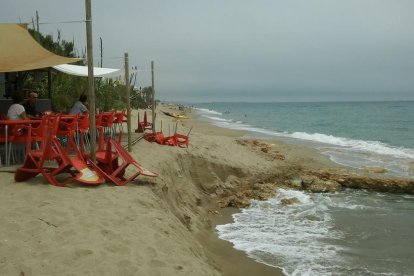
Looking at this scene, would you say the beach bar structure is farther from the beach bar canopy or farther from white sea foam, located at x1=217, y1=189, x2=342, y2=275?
white sea foam, located at x1=217, y1=189, x2=342, y2=275

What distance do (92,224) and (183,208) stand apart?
2.87 m

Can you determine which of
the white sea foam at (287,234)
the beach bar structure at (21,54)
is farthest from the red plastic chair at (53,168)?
the white sea foam at (287,234)

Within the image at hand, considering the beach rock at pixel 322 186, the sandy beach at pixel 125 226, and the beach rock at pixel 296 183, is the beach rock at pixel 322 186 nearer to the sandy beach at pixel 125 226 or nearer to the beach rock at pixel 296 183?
the beach rock at pixel 296 183

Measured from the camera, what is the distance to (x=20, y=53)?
7.34 m

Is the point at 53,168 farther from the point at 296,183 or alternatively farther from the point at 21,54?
the point at 296,183

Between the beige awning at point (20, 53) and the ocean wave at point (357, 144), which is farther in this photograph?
the ocean wave at point (357, 144)

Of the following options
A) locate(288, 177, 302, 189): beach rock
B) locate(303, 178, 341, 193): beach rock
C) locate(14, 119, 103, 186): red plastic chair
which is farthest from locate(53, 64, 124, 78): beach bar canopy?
locate(303, 178, 341, 193): beach rock

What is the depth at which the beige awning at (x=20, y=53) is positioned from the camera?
22.2 ft

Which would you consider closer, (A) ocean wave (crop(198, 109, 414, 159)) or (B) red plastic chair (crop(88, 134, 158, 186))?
(B) red plastic chair (crop(88, 134, 158, 186))

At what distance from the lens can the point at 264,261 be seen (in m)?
5.62

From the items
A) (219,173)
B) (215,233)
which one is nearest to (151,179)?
(215,233)

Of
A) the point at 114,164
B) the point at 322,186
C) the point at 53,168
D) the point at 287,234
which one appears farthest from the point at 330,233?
the point at 53,168

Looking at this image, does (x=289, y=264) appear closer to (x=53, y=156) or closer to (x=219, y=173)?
(x=53, y=156)

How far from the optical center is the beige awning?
22.2ft
